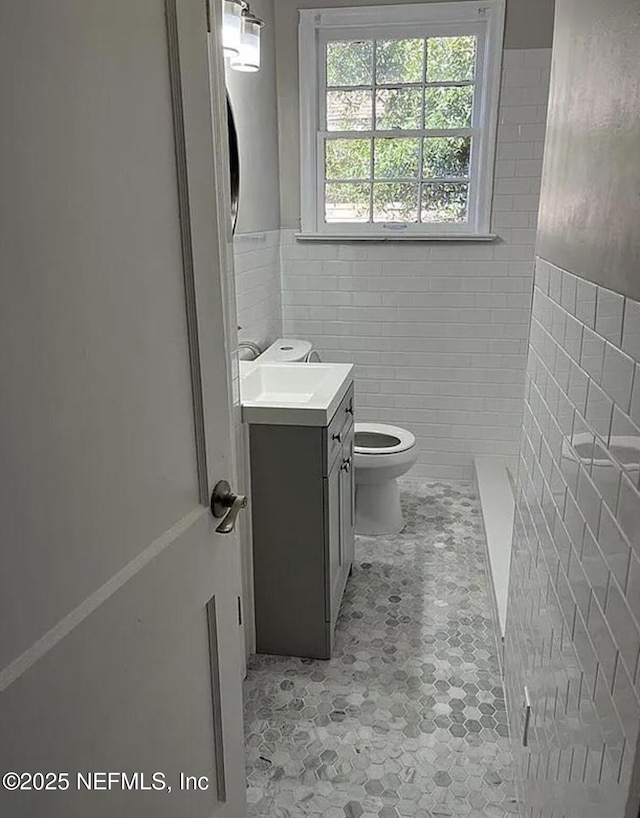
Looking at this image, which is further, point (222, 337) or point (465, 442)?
point (465, 442)

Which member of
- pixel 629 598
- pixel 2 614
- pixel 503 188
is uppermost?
pixel 503 188

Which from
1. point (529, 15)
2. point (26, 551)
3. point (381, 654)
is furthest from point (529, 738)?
point (529, 15)

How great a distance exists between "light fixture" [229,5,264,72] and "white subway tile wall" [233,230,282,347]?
26.2 inches

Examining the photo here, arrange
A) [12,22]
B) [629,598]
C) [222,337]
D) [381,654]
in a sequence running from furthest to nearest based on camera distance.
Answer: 1. [381,654]
2. [222,337]
3. [629,598]
4. [12,22]

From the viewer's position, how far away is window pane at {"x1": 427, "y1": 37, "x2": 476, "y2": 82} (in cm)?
337

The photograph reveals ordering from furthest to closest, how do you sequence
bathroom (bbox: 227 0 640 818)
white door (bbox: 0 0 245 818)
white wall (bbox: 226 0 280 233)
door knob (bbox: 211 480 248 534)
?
white wall (bbox: 226 0 280 233)
door knob (bbox: 211 480 248 534)
bathroom (bbox: 227 0 640 818)
white door (bbox: 0 0 245 818)

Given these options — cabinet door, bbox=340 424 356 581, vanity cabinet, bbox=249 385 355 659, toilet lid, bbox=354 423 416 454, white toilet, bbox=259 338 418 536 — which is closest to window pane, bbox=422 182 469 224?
white toilet, bbox=259 338 418 536

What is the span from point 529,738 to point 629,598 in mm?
873

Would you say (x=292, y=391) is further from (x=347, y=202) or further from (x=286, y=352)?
(x=347, y=202)

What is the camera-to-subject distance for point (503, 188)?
3465 mm

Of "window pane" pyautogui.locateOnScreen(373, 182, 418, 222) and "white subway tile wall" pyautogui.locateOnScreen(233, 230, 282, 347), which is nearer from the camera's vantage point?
"white subway tile wall" pyautogui.locateOnScreen(233, 230, 282, 347)

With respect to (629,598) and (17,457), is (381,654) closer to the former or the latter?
(629,598)

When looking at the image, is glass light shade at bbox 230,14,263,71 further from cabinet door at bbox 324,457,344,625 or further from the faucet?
cabinet door at bbox 324,457,344,625

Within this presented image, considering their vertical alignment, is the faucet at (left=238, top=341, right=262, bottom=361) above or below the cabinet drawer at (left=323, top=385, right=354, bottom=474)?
above
